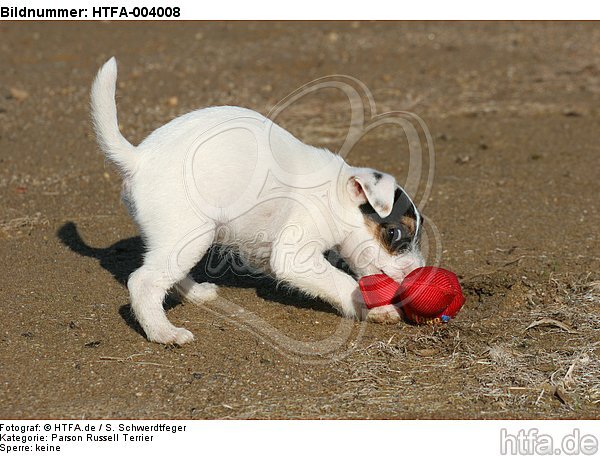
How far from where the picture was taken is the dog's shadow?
6098 mm

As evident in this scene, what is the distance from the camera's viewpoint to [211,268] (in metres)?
6.71

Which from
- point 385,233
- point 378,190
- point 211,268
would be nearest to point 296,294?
point 211,268

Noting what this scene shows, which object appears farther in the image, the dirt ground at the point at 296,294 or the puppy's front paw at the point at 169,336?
the puppy's front paw at the point at 169,336

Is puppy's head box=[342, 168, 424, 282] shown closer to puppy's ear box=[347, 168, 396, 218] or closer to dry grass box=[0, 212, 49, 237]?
puppy's ear box=[347, 168, 396, 218]

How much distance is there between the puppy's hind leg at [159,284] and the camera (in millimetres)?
5168

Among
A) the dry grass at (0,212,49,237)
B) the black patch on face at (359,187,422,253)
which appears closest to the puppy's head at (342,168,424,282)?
the black patch on face at (359,187,422,253)

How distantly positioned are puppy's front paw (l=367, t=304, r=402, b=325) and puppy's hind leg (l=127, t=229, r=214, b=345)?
1.17 metres

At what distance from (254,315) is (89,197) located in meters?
2.94

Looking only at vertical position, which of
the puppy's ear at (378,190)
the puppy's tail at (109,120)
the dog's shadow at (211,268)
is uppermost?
the puppy's tail at (109,120)

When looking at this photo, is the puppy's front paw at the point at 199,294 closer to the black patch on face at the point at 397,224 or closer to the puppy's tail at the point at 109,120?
the puppy's tail at the point at 109,120

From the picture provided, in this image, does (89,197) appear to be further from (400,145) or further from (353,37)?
(353,37)

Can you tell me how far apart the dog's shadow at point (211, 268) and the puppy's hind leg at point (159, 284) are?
709 millimetres

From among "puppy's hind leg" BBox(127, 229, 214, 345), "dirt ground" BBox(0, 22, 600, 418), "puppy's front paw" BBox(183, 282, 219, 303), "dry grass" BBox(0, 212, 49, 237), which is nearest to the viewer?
"dirt ground" BBox(0, 22, 600, 418)

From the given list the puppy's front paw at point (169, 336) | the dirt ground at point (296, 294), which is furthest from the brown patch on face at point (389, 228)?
the puppy's front paw at point (169, 336)
